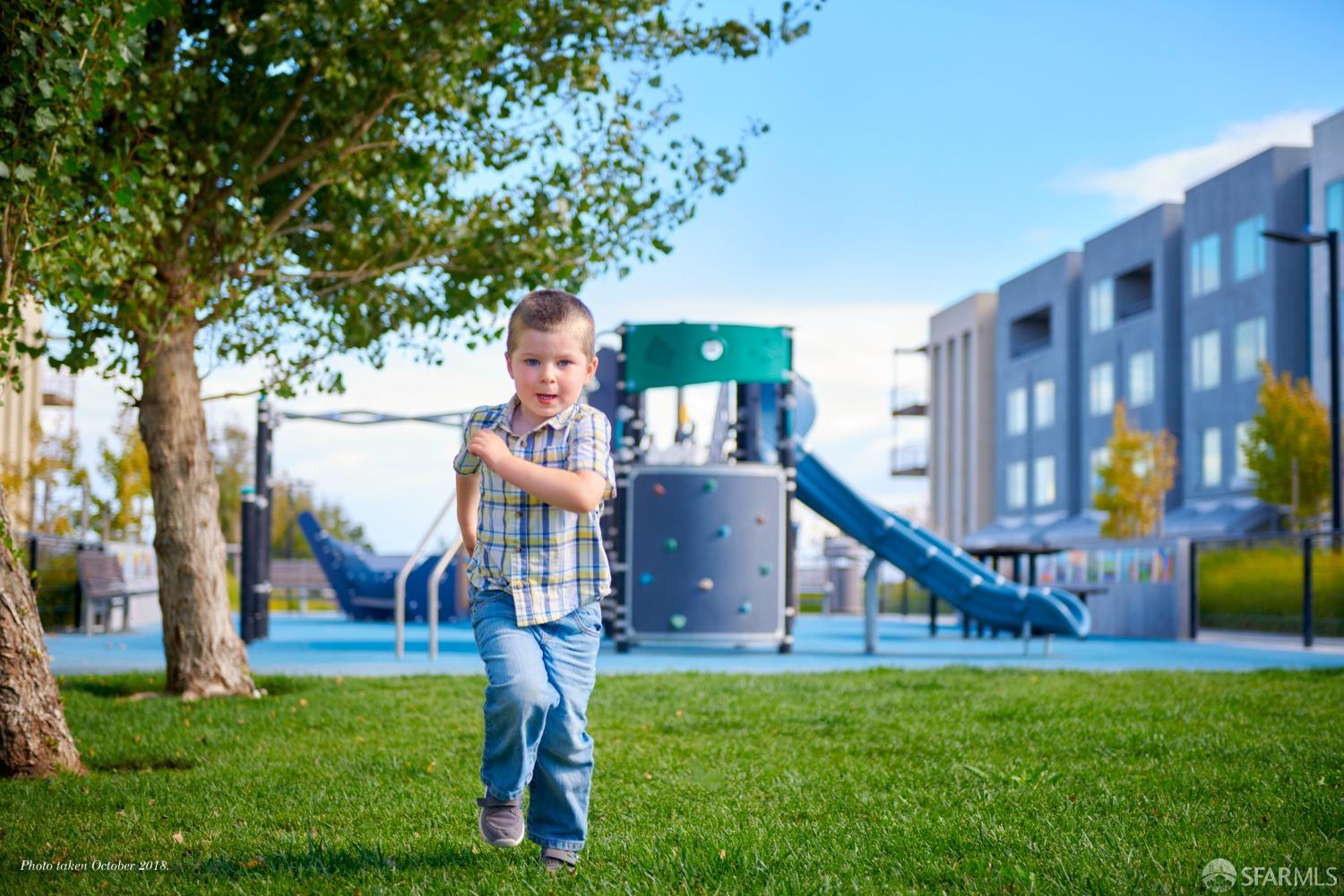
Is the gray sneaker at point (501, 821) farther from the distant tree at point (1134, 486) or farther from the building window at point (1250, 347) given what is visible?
the building window at point (1250, 347)

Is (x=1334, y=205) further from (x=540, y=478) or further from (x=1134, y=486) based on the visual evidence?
(x=540, y=478)

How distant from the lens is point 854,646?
61.3ft

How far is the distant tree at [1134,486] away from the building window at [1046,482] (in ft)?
30.4

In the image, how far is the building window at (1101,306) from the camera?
1681 inches

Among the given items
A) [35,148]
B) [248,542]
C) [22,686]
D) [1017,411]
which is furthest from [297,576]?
[1017,411]

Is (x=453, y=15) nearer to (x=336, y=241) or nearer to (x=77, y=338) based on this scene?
(x=336, y=241)

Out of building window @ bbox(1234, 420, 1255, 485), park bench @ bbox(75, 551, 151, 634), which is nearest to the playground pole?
park bench @ bbox(75, 551, 151, 634)

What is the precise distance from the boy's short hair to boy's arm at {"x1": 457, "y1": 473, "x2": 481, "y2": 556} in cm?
40

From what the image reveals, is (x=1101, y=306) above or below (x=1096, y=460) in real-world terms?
above

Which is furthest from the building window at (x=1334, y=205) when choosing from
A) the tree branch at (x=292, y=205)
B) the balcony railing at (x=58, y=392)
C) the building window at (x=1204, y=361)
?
the balcony railing at (x=58, y=392)

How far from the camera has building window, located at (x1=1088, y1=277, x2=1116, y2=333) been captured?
4269 cm

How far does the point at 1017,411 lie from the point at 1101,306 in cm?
622

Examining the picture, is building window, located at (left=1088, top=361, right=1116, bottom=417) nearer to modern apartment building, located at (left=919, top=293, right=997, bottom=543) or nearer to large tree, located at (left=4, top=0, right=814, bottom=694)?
modern apartment building, located at (left=919, top=293, right=997, bottom=543)

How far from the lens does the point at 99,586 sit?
19.9 meters
